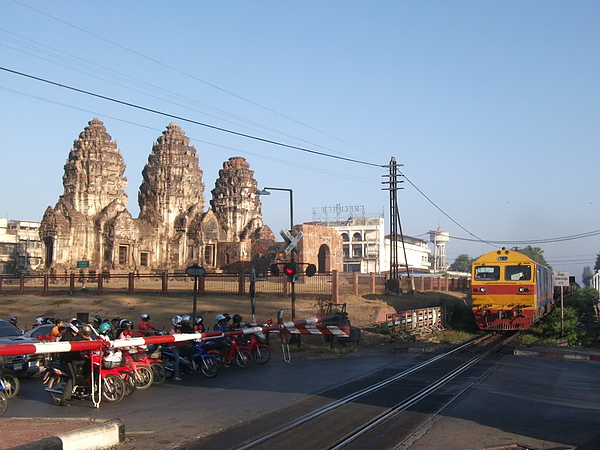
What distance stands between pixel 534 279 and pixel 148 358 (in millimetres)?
15305

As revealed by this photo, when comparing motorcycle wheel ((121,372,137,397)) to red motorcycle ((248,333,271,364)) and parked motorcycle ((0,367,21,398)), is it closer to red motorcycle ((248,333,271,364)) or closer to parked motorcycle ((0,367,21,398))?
parked motorcycle ((0,367,21,398))

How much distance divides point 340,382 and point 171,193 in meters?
50.8

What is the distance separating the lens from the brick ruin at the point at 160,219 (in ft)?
175

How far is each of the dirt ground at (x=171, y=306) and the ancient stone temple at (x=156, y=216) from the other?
18256 millimetres

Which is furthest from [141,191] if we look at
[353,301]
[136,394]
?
[136,394]

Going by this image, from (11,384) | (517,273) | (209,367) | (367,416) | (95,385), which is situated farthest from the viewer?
(517,273)

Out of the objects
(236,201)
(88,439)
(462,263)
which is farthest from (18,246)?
(462,263)

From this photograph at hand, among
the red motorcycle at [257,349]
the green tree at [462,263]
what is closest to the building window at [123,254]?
the red motorcycle at [257,349]

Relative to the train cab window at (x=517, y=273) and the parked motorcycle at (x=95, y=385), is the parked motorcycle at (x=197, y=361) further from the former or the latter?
the train cab window at (x=517, y=273)

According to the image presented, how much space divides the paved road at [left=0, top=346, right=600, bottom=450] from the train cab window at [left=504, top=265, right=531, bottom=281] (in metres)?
7.57

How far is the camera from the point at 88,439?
7.51 metres

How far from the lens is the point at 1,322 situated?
15188 millimetres

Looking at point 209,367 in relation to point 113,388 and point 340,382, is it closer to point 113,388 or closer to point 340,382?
point 340,382

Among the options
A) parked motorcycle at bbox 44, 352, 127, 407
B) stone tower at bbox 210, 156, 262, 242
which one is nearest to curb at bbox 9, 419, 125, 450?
parked motorcycle at bbox 44, 352, 127, 407
